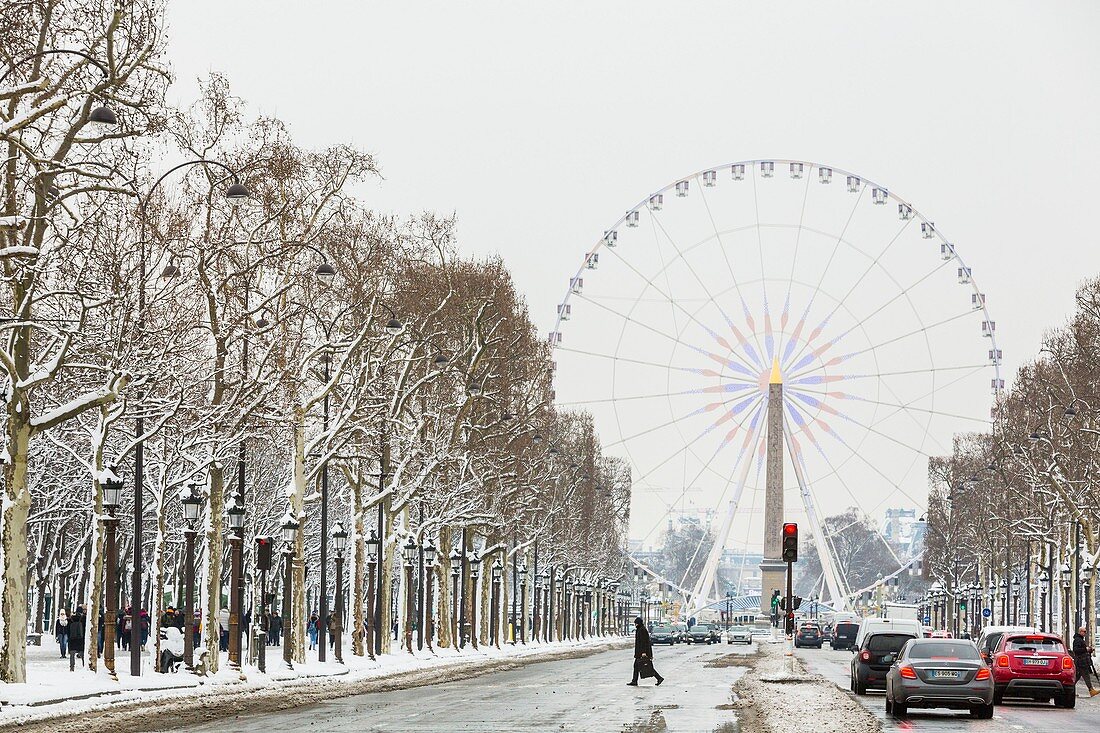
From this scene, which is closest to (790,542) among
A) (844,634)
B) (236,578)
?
(236,578)

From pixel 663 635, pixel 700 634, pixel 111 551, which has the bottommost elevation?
pixel 700 634

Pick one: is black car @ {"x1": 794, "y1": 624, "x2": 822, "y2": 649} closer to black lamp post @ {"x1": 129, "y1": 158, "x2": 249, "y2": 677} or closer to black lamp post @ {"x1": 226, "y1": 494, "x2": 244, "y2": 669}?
black lamp post @ {"x1": 226, "y1": 494, "x2": 244, "y2": 669}

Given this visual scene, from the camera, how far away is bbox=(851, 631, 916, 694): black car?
148 ft

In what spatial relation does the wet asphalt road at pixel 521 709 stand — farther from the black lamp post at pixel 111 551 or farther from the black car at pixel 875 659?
the black lamp post at pixel 111 551

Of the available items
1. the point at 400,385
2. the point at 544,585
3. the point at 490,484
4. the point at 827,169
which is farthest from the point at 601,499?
the point at 400,385

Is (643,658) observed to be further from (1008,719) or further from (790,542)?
(1008,719)

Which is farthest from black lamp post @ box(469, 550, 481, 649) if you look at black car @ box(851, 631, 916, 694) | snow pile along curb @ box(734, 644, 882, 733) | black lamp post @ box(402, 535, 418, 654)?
black car @ box(851, 631, 916, 694)

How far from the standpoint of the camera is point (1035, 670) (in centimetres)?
4256

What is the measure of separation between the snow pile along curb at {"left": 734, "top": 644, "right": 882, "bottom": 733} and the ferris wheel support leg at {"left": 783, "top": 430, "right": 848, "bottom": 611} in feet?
147

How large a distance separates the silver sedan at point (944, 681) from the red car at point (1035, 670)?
629 cm

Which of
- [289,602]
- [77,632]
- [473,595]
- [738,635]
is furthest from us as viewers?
[738,635]

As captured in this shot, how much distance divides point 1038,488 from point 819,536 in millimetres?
29991

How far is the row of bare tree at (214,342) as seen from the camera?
36188 mm

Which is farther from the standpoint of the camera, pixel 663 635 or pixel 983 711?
pixel 663 635
